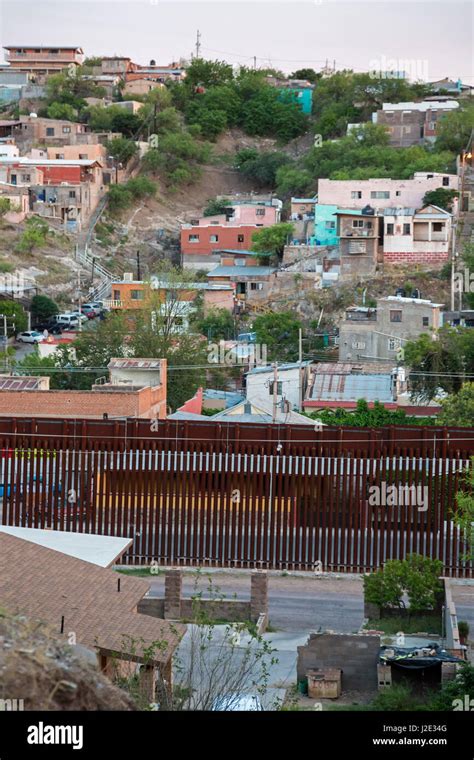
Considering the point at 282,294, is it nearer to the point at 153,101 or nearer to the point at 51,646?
the point at 153,101

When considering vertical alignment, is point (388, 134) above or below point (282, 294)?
above

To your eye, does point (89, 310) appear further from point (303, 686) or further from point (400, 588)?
point (303, 686)

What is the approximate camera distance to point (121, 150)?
268 feet

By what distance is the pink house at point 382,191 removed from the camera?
223ft

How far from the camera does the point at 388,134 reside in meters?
80.6

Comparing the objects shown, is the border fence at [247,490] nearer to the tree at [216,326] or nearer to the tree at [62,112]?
the tree at [216,326]

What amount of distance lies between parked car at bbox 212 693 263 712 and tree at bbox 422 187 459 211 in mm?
53617

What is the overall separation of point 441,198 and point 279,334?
50.3 feet

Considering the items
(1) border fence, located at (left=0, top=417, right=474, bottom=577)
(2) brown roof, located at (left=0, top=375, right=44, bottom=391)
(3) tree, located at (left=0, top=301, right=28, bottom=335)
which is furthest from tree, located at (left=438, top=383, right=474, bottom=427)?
(3) tree, located at (left=0, top=301, right=28, bottom=335)

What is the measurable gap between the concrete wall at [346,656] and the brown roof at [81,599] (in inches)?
87.0

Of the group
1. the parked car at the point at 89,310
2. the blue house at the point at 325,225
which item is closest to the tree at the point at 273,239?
the blue house at the point at 325,225

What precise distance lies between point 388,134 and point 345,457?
58030 mm

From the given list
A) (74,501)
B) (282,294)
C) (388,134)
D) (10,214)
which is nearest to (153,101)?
(388,134)

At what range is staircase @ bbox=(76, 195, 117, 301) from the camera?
66250 mm
